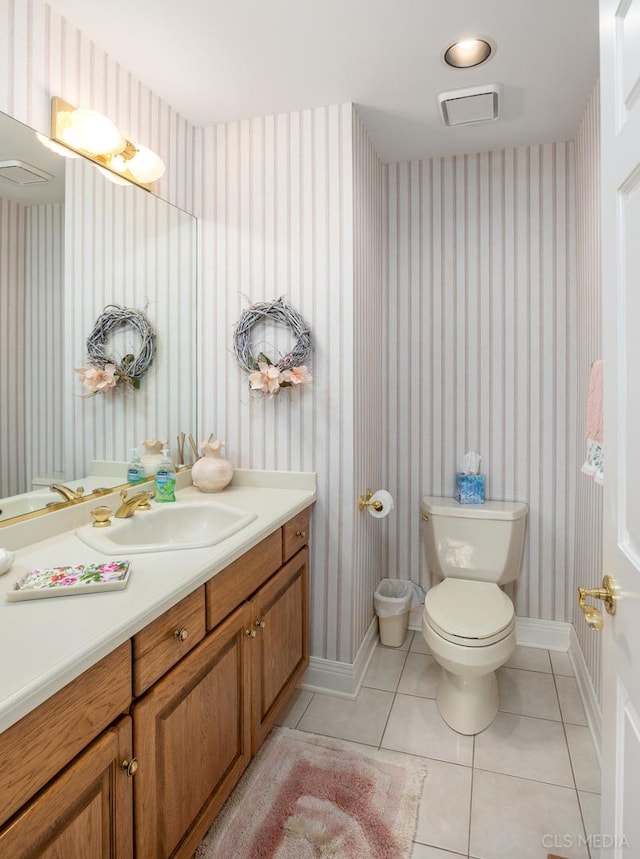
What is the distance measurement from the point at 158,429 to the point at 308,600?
963 mm

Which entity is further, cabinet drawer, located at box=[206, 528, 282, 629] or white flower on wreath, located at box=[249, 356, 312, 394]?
white flower on wreath, located at box=[249, 356, 312, 394]

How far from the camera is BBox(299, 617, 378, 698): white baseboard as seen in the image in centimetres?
221

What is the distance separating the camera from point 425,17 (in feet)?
5.33

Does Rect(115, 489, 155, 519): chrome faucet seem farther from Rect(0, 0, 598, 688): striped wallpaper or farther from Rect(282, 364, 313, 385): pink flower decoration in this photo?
Rect(282, 364, 313, 385): pink flower decoration

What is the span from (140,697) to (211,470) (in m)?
1.10

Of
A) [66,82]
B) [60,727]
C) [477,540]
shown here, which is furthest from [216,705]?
[66,82]

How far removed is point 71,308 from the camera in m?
1.68

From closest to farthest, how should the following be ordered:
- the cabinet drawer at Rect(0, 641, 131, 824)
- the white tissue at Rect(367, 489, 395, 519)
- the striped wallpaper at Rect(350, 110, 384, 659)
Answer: the cabinet drawer at Rect(0, 641, 131, 824) → the striped wallpaper at Rect(350, 110, 384, 659) → the white tissue at Rect(367, 489, 395, 519)

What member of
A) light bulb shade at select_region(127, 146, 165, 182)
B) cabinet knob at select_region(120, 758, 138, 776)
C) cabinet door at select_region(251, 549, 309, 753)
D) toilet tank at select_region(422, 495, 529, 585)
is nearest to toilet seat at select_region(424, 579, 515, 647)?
toilet tank at select_region(422, 495, 529, 585)

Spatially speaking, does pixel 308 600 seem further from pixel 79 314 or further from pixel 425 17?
Answer: pixel 425 17

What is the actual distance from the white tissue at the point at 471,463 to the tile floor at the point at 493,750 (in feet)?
3.02

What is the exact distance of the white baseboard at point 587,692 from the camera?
6.19 feet

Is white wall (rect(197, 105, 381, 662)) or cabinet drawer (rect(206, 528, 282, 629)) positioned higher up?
white wall (rect(197, 105, 381, 662))

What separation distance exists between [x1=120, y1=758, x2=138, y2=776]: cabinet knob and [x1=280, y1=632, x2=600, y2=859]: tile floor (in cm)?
91
